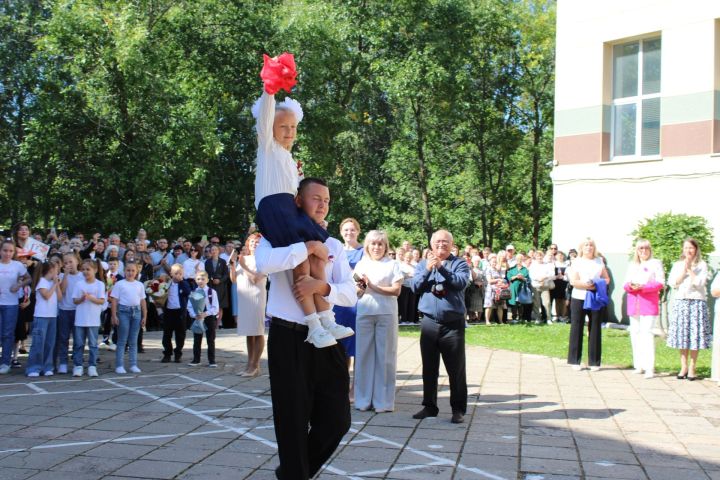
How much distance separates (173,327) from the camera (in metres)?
11.7

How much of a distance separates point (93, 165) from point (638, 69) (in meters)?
14.5

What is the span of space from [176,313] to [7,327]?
2.37m

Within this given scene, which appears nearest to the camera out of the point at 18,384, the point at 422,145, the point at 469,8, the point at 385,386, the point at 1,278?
the point at 385,386

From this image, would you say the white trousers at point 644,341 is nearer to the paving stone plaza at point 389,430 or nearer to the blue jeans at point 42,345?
the paving stone plaza at point 389,430

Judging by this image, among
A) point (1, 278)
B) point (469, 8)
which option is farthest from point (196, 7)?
point (1, 278)

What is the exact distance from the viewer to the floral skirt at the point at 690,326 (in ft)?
35.2

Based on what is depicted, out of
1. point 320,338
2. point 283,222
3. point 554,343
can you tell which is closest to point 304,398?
point 320,338

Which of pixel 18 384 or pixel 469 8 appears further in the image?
pixel 469 8

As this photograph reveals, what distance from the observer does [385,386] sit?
27.1 feet

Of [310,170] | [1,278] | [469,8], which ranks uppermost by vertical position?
[469,8]

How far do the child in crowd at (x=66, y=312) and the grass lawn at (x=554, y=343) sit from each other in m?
7.18

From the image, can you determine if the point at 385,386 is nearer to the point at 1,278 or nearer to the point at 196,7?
the point at 1,278

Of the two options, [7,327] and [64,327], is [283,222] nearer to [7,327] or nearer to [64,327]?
[64,327]

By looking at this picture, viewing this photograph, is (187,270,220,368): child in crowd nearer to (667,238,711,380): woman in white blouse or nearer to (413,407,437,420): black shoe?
(413,407,437,420): black shoe
